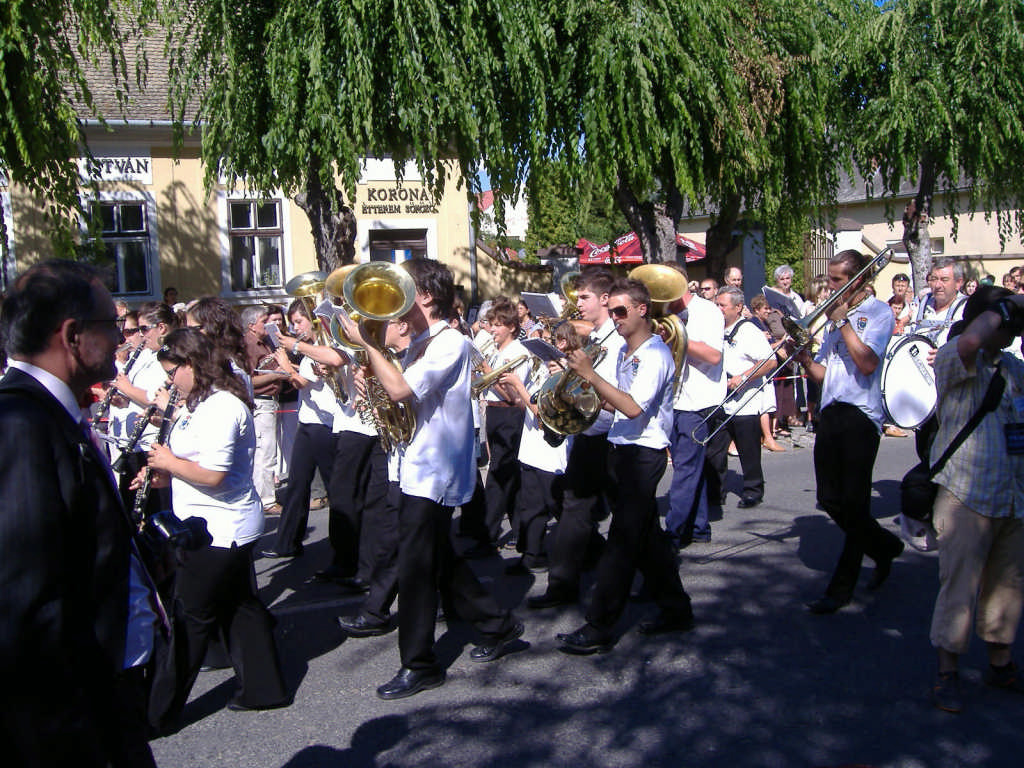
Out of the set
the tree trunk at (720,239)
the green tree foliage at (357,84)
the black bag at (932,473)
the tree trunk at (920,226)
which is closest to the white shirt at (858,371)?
the black bag at (932,473)

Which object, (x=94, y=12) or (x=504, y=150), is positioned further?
(x=504, y=150)

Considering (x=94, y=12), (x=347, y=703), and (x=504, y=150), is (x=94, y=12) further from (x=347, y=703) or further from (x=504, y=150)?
(x=347, y=703)

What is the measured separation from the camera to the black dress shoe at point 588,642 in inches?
185

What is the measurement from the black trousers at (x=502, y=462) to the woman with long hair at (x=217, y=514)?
8.76ft

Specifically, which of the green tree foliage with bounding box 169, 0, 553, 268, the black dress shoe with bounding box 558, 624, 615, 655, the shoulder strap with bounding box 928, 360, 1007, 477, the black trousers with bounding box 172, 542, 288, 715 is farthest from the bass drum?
the green tree foliage with bounding box 169, 0, 553, 268

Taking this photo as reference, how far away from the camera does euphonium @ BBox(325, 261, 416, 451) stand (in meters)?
4.26

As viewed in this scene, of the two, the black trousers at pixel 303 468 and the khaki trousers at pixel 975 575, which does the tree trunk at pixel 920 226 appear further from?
the khaki trousers at pixel 975 575

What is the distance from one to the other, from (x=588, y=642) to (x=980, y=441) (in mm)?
1965

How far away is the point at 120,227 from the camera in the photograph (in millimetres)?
16844

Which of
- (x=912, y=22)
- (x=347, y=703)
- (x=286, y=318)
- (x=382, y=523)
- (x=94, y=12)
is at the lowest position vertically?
(x=347, y=703)

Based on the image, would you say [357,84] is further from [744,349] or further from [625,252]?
[625,252]

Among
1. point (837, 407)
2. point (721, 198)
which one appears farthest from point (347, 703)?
point (721, 198)

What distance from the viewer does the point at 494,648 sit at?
4715 mm

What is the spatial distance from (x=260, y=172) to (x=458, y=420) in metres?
6.45
